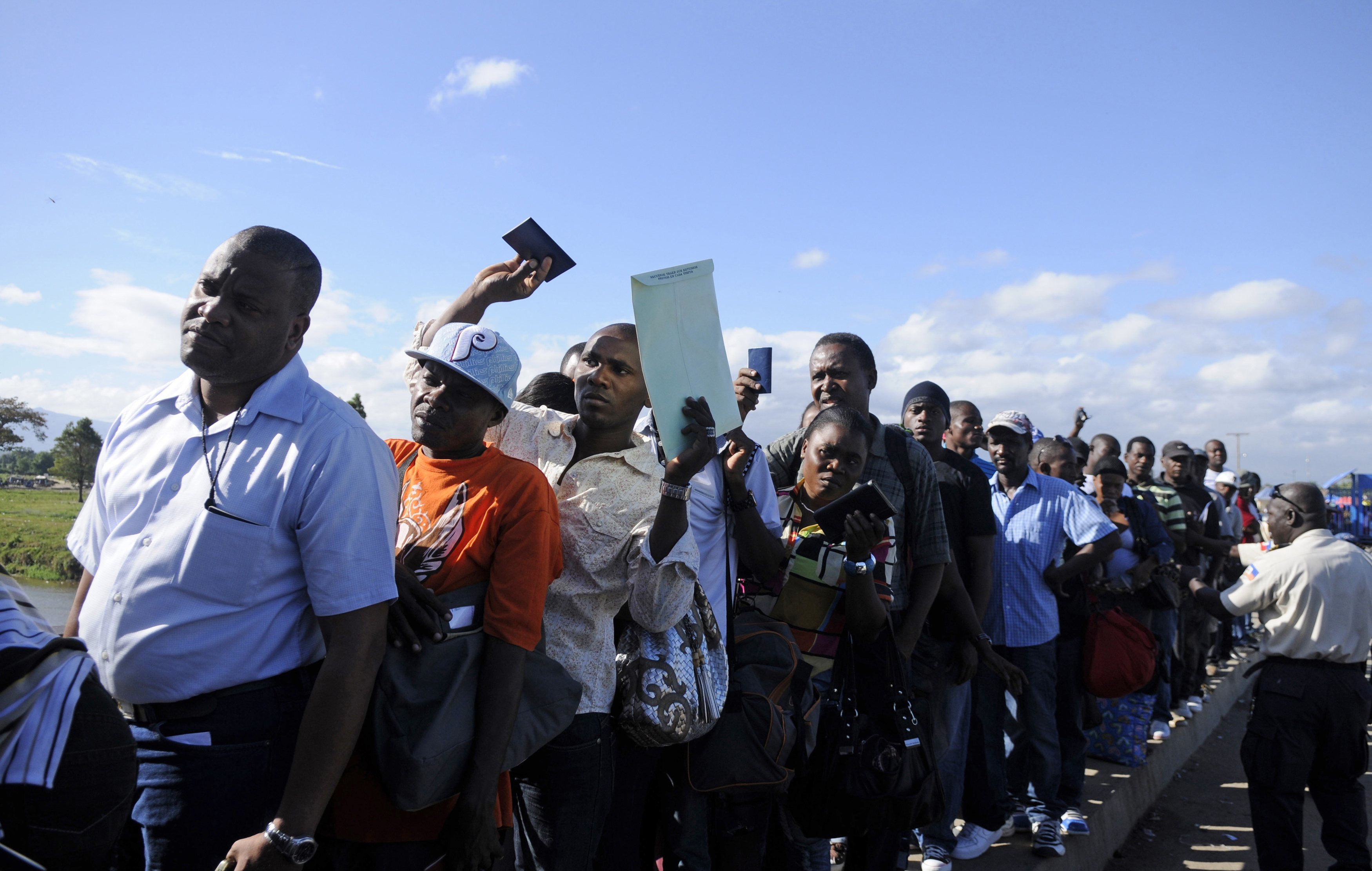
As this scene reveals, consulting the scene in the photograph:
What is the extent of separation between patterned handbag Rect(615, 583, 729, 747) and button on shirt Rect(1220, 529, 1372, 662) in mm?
3612

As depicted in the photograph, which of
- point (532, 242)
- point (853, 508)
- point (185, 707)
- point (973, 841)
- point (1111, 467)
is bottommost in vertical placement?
point (973, 841)

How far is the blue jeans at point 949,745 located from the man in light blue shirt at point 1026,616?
315 mm

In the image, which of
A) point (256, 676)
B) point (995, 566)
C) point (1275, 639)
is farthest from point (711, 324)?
point (1275, 639)

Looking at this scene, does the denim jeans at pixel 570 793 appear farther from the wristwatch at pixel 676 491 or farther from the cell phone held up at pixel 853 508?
the cell phone held up at pixel 853 508

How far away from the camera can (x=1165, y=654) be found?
736 cm

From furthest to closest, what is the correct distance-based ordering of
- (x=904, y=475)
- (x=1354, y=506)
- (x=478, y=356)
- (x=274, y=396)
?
1. (x=1354, y=506)
2. (x=904, y=475)
3. (x=478, y=356)
4. (x=274, y=396)

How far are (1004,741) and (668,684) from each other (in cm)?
326

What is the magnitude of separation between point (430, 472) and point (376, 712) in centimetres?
63

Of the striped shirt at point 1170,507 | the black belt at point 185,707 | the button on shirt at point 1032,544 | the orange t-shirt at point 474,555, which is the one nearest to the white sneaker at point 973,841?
the button on shirt at point 1032,544

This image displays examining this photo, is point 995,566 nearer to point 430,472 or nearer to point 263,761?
point 430,472

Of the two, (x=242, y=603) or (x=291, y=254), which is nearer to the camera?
(x=242, y=603)

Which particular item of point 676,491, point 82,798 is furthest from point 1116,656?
point 82,798

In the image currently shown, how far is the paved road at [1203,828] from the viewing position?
5535mm

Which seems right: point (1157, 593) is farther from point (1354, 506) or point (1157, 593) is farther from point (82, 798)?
point (1354, 506)
